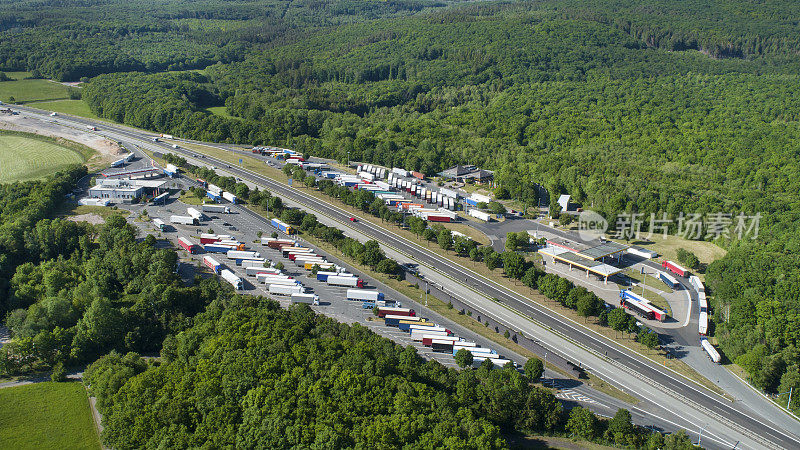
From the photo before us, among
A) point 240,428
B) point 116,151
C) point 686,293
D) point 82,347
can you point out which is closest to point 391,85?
point 116,151

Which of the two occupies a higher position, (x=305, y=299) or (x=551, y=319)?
(x=551, y=319)

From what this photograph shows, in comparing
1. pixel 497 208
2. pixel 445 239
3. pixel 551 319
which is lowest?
pixel 551 319

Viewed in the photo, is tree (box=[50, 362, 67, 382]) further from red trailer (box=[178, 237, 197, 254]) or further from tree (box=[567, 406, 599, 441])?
tree (box=[567, 406, 599, 441])

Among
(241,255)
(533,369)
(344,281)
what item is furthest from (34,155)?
(533,369)

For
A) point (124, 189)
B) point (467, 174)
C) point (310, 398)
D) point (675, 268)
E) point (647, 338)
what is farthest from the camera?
point (467, 174)

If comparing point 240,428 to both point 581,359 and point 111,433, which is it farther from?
point 581,359

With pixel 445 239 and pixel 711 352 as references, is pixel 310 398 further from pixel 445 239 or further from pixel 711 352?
pixel 711 352

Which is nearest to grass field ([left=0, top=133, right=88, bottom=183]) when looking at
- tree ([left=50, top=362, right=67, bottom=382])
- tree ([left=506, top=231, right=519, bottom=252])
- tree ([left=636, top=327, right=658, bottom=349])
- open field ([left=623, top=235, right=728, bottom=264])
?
tree ([left=50, top=362, right=67, bottom=382])
